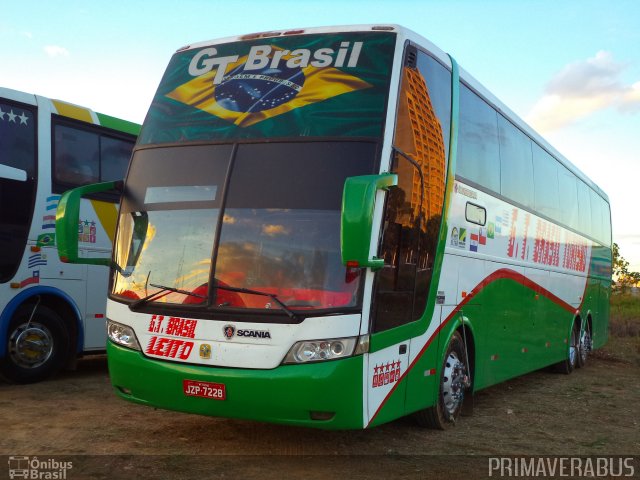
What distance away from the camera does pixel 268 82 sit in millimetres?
6508

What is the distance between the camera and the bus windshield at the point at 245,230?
5.66 meters

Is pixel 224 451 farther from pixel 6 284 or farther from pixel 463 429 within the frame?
pixel 6 284

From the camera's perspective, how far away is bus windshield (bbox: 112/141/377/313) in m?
5.66

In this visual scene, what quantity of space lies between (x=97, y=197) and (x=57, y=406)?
3.33 m

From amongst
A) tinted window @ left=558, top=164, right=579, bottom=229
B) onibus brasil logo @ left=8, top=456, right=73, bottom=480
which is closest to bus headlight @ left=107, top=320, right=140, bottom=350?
onibus brasil logo @ left=8, top=456, right=73, bottom=480

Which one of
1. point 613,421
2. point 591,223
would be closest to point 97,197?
point 613,421

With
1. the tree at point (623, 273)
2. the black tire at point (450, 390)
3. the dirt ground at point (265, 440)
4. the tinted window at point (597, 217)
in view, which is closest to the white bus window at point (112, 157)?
the dirt ground at point (265, 440)

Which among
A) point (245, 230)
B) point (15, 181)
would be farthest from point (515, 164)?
point (15, 181)

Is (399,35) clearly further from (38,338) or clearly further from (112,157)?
(38,338)

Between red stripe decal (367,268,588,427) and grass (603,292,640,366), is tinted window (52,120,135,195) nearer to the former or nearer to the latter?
red stripe decal (367,268,588,427)

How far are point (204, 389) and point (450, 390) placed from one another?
9.79 feet

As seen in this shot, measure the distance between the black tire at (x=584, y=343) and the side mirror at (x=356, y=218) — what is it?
34.3ft

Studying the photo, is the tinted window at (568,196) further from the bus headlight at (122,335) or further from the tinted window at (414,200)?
the bus headlight at (122,335)

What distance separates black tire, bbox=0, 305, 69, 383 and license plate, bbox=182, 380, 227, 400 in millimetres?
4390
